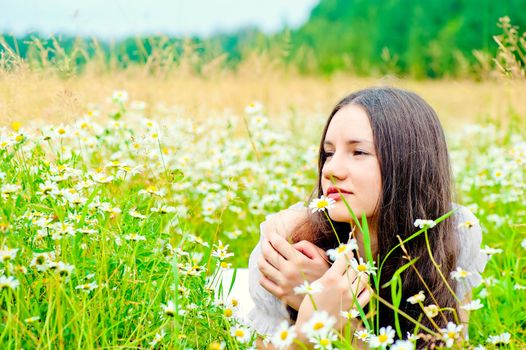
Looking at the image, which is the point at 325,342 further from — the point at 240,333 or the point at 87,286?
the point at 87,286

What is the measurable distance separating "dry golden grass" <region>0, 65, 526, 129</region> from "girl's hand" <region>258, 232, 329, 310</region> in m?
0.91

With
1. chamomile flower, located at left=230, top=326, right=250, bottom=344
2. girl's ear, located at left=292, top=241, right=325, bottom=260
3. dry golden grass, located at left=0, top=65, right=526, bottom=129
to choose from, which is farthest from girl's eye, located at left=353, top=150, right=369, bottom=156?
dry golden grass, located at left=0, top=65, right=526, bottom=129

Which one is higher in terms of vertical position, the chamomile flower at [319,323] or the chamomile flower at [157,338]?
the chamomile flower at [319,323]

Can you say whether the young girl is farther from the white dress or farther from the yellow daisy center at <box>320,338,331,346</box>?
the yellow daisy center at <box>320,338,331,346</box>

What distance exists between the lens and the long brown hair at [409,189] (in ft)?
6.05

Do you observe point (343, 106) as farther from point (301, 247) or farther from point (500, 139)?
point (500, 139)

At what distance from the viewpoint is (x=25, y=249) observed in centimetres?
154

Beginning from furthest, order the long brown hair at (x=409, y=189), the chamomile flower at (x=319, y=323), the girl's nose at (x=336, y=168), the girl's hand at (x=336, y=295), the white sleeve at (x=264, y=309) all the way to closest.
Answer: the white sleeve at (x=264, y=309) → the long brown hair at (x=409, y=189) → the girl's nose at (x=336, y=168) → the girl's hand at (x=336, y=295) → the chamomile flower at (x=319, y=323)

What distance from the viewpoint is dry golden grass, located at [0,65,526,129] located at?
2.30 metres

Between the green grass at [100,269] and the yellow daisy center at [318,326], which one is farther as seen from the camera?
the green grass at [100,269]

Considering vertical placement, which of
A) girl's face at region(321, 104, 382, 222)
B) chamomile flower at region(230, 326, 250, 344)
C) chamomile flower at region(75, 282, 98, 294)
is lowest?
chamomile flower at region(230, 326, 250, 344)

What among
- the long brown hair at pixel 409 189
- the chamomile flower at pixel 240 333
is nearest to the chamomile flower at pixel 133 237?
the chamomile flower at pixel 240 333

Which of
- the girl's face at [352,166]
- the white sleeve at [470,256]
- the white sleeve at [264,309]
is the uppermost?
the girl's face at [352,166]

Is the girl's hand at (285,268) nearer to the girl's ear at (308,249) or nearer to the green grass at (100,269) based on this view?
the girl's ear at (308,249)
